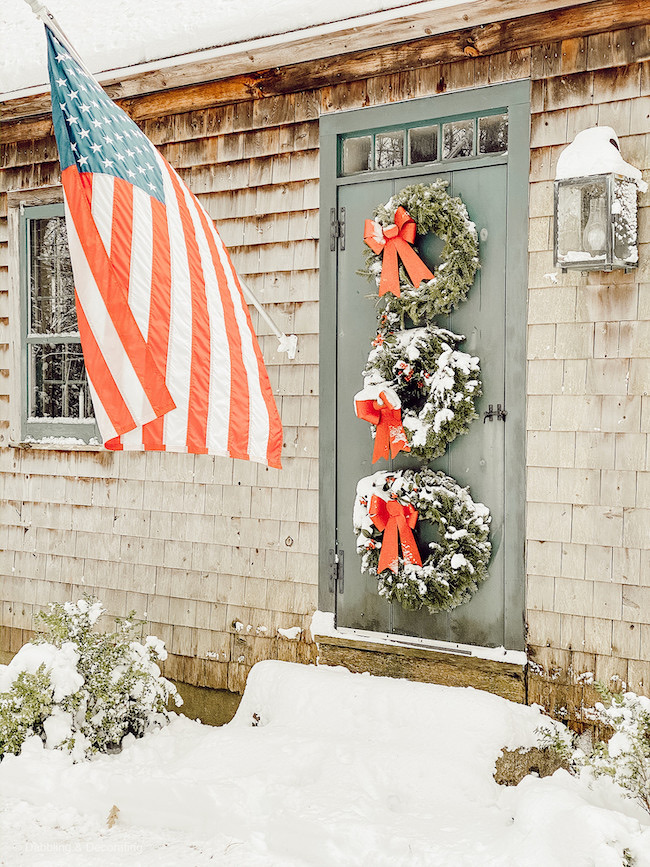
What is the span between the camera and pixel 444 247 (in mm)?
4102

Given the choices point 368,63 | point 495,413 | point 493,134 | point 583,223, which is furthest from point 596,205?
point 368,63

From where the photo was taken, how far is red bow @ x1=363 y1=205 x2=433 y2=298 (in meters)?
4.12

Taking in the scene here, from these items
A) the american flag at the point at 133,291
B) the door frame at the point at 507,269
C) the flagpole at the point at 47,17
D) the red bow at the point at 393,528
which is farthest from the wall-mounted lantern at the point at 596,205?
the flagpole at the point at 47,17

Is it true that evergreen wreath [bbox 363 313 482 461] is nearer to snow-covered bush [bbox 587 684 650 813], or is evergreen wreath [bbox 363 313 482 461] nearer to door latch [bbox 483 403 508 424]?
door latch [bbox 483 403 508 424]

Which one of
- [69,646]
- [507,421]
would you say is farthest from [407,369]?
[69,646]

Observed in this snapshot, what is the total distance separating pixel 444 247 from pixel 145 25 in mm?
2119

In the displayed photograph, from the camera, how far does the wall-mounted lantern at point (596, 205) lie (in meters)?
3.53

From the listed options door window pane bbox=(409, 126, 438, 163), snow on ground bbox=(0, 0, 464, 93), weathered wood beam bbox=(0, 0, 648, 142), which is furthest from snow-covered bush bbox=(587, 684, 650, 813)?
snow on ground bbox=(0, 0, 464, 93)

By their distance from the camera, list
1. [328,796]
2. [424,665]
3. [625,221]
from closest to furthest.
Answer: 1. [328,796]
2. [625,221]
3. [424,665]

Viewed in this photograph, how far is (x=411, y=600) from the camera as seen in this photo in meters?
4.20

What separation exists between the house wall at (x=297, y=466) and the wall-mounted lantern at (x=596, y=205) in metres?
0.15

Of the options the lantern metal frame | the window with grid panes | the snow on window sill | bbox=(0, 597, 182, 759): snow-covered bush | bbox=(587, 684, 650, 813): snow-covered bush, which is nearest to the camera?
bbox=(587, 684, 650, 813): snow-covered bush

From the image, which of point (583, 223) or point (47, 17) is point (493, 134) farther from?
point (47, 17)

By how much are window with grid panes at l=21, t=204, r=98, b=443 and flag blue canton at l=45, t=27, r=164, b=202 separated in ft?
7.78
